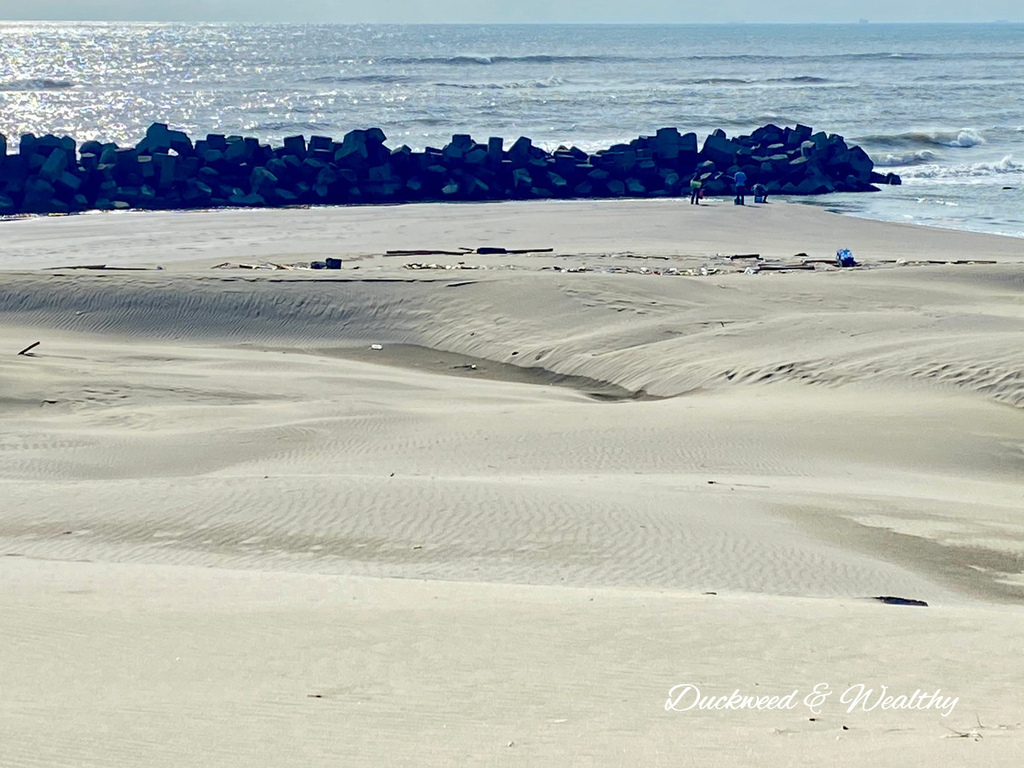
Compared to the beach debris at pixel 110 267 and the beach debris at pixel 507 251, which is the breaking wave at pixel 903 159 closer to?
the beach debris at pixel 507 251

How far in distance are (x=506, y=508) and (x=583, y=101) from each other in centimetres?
5367

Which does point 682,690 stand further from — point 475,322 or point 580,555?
point 475,322

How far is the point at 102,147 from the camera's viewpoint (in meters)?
28.7

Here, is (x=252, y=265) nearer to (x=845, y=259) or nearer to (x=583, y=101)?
(x=845, y=259)

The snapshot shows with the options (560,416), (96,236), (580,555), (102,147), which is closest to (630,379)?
(560,416)

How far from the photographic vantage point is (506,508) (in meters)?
7.48

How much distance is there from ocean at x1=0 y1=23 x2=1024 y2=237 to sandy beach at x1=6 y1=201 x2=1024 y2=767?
12365 millimetres

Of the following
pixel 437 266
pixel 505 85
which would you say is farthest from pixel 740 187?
pixel 505 85

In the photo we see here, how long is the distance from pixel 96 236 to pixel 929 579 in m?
18.0

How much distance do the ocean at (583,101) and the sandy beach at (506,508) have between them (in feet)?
40.6

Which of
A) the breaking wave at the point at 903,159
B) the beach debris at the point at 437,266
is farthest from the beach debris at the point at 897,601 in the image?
the breaking wave at the point at 903,159

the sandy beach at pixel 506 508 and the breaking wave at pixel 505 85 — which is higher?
the breaking wave at pixel 505 85

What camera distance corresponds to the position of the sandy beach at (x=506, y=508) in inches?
152

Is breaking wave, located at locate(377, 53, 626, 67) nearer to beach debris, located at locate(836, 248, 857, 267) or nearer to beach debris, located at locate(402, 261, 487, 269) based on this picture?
beach debris, located at locate(836, 248, 857, 267)
